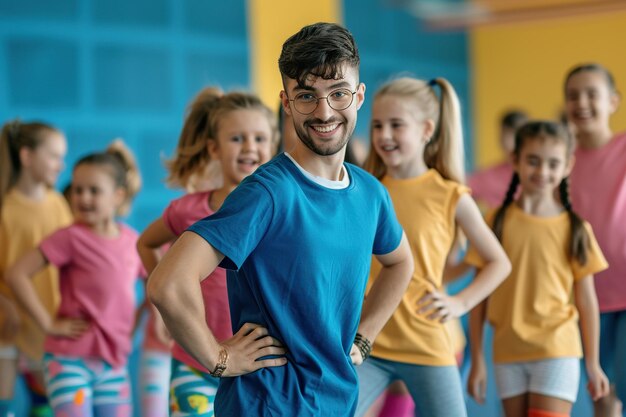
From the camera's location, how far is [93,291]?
3.76 meters

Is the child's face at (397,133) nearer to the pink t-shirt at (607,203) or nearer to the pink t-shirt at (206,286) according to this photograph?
the pink t-shirt at (206,286)

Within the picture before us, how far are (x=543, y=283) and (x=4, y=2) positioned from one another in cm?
543

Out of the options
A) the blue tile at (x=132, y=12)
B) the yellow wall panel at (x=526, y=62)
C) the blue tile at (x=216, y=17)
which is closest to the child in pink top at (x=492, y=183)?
the blue tile at (x=132, y=12)

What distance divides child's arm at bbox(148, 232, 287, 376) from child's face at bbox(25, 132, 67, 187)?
2.59 metres

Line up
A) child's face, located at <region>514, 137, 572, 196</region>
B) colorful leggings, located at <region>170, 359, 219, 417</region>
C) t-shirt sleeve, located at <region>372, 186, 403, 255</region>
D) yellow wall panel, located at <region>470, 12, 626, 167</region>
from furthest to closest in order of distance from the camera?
yellow wall panel, located at <region>470, 12, 626, 167</region> → child's face, located at <region>514, 137, 572, 196</region> → colorful leggings, located at <region>170, 359, 219, 417</region> → t-shirt sleeve, located at <region>372, 186, 403, 255</region>

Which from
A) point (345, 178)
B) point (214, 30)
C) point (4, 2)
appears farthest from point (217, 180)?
point (214, 30)

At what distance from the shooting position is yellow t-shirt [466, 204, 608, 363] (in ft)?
11.0

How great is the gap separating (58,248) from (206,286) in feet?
3.12

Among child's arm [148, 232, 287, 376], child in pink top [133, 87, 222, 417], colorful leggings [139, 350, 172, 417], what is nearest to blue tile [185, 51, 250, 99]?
colorful leggings [139, 350, 172, 417]

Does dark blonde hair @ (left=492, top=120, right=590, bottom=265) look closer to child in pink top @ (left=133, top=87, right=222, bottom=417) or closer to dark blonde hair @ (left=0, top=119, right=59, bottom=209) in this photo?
child in pink top @ (left=133, top=87, right=222, bottom=417)

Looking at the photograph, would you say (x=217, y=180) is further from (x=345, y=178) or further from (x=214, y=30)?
(x=214, y=30)

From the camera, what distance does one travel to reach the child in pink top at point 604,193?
3.81 meters

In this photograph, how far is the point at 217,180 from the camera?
3686mm

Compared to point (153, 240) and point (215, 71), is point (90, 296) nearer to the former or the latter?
point (153, 240)
